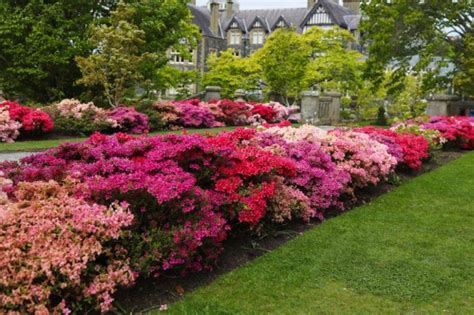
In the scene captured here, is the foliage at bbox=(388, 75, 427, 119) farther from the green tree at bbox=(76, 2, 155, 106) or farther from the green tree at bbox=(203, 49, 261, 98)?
the green tree at bbox=(76, 2, 155, 106)

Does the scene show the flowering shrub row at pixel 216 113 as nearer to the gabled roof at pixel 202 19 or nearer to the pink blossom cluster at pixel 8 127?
the pink blossom cluster at pixel 8 127

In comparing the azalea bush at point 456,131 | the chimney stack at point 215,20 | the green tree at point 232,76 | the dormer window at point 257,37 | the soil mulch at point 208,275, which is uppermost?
the chimney stack at point 215,20

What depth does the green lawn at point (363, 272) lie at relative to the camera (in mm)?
4324

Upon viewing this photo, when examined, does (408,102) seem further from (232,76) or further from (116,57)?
(116,57)

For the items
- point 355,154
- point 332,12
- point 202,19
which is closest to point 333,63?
point 332,12

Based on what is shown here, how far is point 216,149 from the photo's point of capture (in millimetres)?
5781

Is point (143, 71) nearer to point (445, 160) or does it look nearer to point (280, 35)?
point (280, 35)

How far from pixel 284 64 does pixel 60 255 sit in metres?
27.3

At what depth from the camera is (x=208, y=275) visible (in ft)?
16.4

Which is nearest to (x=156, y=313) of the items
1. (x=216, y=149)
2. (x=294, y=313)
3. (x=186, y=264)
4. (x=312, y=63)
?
(x=186, y=264)

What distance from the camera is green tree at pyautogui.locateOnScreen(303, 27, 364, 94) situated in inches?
1422

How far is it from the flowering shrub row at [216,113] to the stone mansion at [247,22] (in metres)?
36.2

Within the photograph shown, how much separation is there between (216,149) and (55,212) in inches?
81.5

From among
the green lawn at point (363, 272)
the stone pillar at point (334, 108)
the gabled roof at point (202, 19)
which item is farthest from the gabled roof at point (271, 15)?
the green lawn at point (363, 272)
